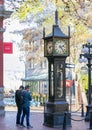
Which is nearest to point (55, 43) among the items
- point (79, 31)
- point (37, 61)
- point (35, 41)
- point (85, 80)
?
point (79, 31)

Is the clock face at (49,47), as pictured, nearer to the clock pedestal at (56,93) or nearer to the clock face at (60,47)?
the clock face at (60,47)

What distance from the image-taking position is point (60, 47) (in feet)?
61.9

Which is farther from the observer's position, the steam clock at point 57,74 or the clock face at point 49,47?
A: the clock face at point 49,47

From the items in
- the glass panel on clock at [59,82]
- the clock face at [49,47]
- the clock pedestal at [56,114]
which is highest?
the clock face at [49,47]

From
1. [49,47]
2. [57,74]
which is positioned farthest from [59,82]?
[49,47]

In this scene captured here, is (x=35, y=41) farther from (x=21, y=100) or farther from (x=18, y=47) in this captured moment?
(x=21, y=100)

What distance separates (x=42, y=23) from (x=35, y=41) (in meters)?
3.24

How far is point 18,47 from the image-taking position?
42.6m

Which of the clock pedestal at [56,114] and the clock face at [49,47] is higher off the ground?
the clock face at [49,47]

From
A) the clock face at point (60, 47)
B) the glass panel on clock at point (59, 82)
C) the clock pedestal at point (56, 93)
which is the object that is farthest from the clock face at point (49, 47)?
the glass panel on clock at point (59, 82)

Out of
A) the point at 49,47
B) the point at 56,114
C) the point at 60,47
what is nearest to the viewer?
the point at 56,114

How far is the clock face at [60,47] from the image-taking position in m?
18.8

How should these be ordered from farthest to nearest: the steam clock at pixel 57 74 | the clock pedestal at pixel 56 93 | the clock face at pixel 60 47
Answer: the clock face at pixel 60 47, the steam clock at pixel 57 74, the clock pedestal at pixel 56 93

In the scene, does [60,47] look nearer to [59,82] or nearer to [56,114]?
[59,82]
